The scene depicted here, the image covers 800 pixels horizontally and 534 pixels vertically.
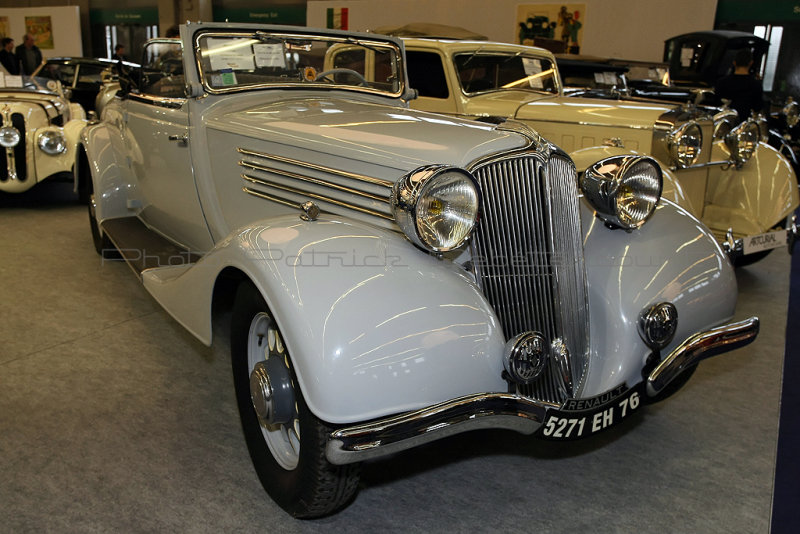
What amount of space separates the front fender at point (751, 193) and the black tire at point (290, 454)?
3.54m

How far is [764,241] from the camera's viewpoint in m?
3.93

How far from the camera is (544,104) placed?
17.4ft

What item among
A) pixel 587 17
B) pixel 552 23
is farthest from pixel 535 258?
pixel 552 23

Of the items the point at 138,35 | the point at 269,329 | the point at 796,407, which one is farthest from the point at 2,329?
the point at 138,35

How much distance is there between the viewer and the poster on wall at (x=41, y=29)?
1811 centimetres

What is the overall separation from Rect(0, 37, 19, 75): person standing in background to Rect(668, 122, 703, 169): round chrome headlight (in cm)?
1068

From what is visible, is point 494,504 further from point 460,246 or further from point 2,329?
point 2,329

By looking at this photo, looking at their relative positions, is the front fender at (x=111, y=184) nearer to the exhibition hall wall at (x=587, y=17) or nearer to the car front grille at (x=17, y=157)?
the car front grille at (x=17, y=157)

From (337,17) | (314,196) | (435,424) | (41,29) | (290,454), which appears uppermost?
(337,17)

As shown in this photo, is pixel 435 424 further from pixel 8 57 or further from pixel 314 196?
pixel 8 57

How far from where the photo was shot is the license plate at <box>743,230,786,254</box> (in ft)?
12.6

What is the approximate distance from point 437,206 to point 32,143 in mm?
5639

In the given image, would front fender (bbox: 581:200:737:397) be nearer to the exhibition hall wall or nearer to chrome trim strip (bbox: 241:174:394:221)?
chrome trim strip (bbox: 241:174:394:221)

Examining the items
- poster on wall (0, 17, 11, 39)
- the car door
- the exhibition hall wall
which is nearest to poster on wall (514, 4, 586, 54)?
the exhibition hall wall
